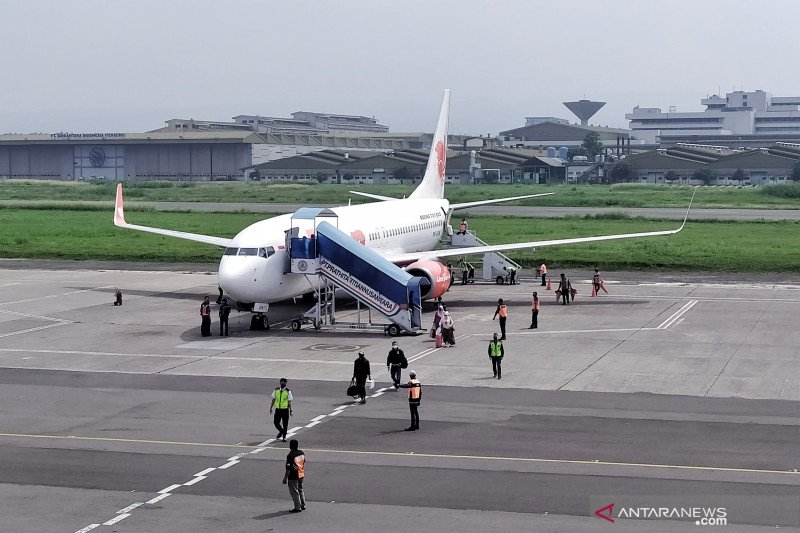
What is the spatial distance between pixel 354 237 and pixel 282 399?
26391 millimetres

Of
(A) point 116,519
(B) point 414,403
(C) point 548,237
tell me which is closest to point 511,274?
(C) point 548,237

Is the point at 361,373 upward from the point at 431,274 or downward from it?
downward

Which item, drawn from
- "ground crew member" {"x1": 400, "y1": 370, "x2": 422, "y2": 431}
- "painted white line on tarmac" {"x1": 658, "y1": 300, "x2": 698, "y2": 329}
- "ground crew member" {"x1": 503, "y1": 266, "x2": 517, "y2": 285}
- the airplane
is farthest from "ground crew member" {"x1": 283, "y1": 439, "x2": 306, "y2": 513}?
"ground crew member" {"x1": 503, "y1": 266, "x2": 517, "y2": 285}

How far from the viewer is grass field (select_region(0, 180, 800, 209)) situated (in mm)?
137625

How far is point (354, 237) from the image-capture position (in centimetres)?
5628

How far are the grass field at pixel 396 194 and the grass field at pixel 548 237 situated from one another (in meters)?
23.3

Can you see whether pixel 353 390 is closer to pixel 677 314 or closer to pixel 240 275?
pixel 240 275

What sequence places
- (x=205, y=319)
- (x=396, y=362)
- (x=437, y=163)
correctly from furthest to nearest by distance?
1. (x=437, y=163)
2. (x=205, y=319)
3. (x=396, y=362)

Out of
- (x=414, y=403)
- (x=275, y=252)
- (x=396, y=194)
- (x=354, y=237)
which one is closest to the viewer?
(x=414, y=403)

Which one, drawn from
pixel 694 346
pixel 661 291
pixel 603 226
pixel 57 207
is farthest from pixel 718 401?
pixel 57 207

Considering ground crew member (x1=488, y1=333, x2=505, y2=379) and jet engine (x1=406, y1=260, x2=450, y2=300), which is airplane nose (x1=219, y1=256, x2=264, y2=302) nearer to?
jet engine (x1=406, y1=260, x2=450, y2=300)

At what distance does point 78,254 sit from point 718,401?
6283 cm

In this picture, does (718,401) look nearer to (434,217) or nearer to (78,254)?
(434,217)

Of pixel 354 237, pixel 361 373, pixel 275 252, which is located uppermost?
pixel 354 237
